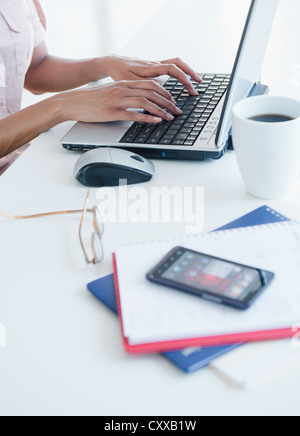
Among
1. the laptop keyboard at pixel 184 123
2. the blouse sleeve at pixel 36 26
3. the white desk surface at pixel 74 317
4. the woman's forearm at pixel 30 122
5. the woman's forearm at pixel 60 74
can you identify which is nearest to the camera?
the white desk surface at pixel 74 317

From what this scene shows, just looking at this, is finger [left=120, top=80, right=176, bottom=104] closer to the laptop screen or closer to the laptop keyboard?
the laptop keyboard

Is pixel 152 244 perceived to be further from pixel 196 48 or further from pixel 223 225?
pixel 196 48

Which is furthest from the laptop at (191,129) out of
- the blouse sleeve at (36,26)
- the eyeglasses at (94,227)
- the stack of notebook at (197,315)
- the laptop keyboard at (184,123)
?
the blouse sleeve at (36,26)

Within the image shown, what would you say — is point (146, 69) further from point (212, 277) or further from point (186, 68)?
point (212, 277)

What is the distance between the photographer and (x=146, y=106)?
0.96m

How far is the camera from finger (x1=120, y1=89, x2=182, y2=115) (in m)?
0.98

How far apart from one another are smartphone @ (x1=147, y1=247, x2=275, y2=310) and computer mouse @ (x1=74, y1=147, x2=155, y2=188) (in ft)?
0.76

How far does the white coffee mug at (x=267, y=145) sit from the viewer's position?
725 mm

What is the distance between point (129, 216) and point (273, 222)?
0.20m

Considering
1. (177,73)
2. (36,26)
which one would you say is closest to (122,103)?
(177,73)

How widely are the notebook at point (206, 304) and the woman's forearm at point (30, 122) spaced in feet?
1.47

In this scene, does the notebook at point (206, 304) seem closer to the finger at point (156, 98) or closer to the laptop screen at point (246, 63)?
the laptop screen at point (246, 63)
